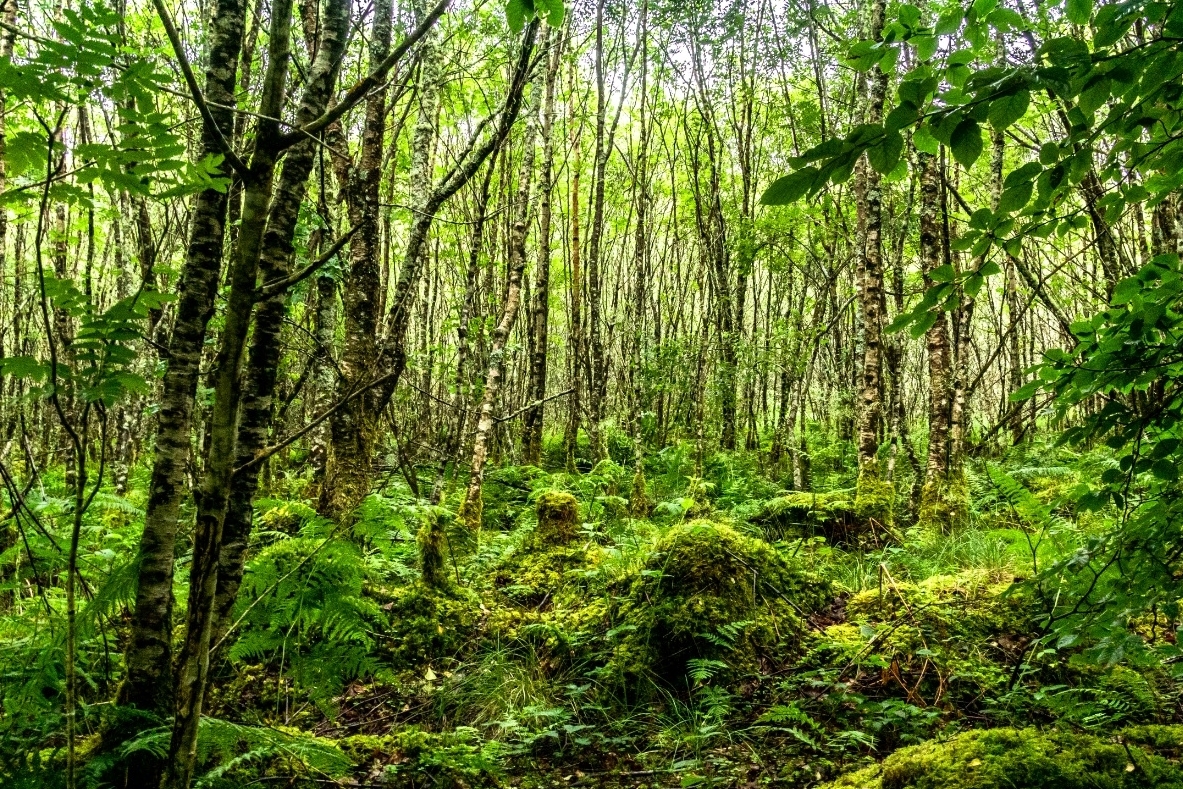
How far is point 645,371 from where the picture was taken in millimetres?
12000

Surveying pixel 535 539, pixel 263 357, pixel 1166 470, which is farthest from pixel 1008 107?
pixel 535 539

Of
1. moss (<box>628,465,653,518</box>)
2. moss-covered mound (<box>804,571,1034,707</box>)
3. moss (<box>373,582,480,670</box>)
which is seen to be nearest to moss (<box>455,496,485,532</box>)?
moss (<box>373,582,480,670</box>)

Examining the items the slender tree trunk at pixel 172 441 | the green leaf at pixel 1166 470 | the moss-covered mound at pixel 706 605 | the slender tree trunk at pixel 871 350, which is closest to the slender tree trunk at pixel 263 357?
the slender tree trunk at pixel 172 441

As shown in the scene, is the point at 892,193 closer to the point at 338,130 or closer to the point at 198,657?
the point at 338,130

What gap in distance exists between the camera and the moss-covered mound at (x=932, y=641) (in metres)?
3.25

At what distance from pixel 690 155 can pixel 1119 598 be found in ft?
46.9

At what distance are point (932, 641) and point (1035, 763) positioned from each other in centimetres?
158

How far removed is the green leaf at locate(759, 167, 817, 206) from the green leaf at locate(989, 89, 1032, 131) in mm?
364

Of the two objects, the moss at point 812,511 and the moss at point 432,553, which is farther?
the moss at point 812,511

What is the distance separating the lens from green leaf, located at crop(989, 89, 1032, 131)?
1.21 meters

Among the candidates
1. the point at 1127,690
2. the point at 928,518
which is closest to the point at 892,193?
the point at 928,518

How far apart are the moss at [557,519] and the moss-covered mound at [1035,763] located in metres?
3.77

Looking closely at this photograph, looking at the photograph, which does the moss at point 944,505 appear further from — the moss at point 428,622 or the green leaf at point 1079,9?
the green leaf at point 1079,9

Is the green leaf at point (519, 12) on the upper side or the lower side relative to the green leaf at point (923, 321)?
upper
